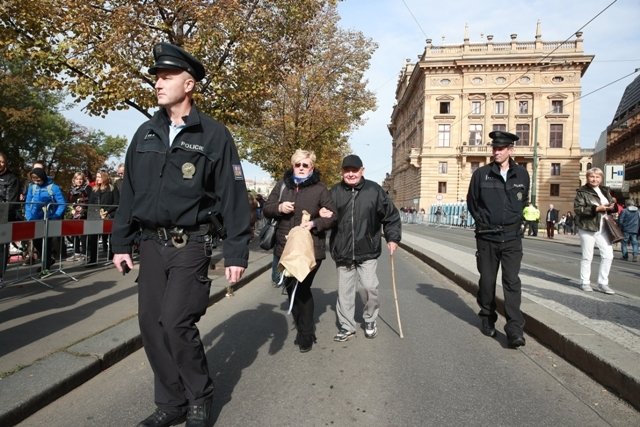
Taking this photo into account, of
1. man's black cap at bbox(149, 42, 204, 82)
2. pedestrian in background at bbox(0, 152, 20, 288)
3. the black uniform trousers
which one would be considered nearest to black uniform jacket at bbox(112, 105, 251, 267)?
the black uniform trousers

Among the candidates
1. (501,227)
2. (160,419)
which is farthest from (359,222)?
(160,419)

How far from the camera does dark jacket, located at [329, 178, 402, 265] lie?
187 inches

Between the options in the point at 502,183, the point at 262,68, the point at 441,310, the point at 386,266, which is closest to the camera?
the point at 502,183

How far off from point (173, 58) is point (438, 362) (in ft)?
10.5

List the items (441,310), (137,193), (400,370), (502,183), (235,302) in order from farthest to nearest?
(235,302) → (441,310) → (502,183) → (400,370) → (137,193)

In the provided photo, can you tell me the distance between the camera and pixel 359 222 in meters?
4.77

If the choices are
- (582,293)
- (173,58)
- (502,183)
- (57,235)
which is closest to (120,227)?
(173,58)

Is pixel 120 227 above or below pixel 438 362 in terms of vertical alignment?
above

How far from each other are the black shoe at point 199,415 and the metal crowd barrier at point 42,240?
4.72 m

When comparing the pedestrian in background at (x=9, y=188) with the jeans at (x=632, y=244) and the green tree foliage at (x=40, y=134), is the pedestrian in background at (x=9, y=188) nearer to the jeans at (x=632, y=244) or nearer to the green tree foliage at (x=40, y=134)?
the jeans at (x=632, y=244)

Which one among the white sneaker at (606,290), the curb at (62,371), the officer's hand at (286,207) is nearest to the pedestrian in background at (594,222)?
the white sneaker at (606,290)

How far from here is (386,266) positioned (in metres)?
11.3

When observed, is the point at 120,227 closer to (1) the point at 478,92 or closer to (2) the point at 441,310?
(2) the point at 441,310

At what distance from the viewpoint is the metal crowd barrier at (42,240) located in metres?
6.34
